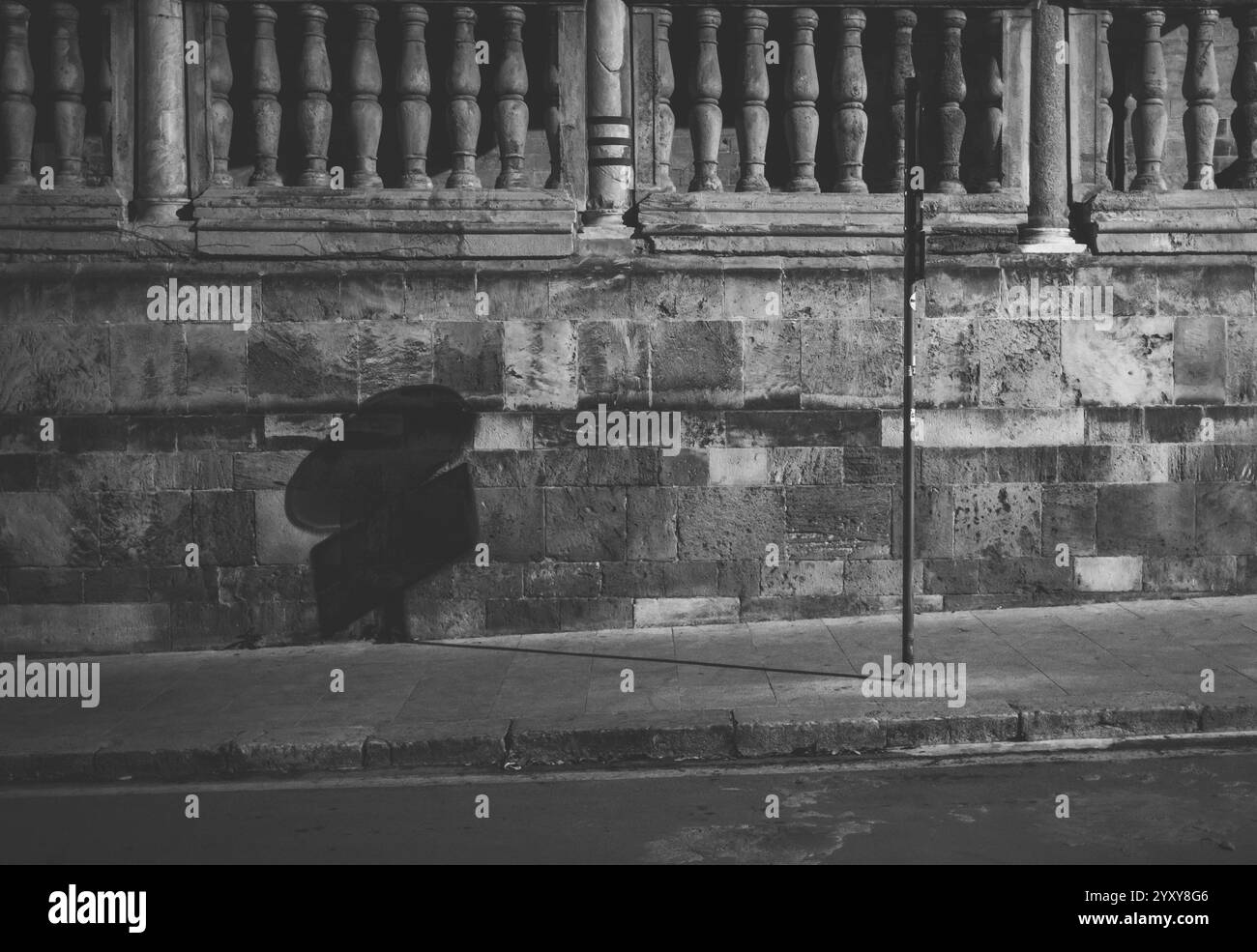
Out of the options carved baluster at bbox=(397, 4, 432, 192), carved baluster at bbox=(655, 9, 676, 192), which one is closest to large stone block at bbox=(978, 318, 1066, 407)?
carved baluster at bbox=(655, 9, 676, 192)

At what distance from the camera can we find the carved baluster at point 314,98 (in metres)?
10.2

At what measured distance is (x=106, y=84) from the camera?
1031 cm

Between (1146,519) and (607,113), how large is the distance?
16.2 ft

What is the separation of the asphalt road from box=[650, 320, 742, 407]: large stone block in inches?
146

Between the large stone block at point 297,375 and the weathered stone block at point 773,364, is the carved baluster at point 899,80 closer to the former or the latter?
the weathered stone block at point 773,364

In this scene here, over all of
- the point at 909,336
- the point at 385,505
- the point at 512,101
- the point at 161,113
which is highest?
the point at 512,101

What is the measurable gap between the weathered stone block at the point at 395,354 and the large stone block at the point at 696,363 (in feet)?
5.34

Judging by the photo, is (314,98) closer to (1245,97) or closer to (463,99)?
(463,99)

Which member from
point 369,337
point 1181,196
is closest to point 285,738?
point 369,337

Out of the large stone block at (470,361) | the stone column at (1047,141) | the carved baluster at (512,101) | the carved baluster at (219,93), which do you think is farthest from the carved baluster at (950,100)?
the carved baluster at (219,93)

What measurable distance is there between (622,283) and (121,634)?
4315 millimetres

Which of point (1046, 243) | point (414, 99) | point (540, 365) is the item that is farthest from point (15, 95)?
point (1046, 243)

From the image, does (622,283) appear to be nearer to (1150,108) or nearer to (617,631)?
(617,631)

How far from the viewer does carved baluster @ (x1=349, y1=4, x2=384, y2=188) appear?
10.3 m
